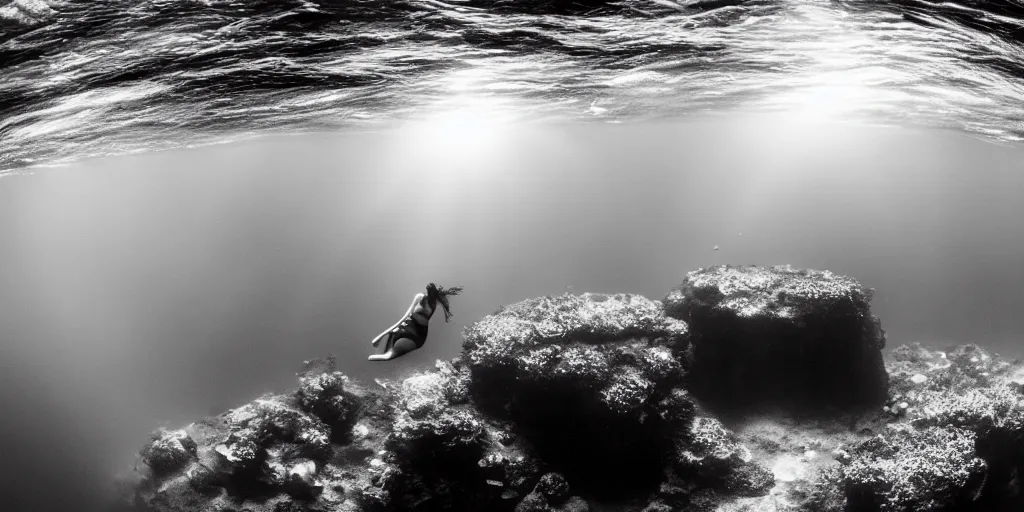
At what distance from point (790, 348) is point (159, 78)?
14028 mm

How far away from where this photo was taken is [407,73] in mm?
9766

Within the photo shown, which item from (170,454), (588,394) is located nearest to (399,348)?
(588,394)

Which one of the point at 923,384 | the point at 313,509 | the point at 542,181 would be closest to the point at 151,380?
the point at 313,509

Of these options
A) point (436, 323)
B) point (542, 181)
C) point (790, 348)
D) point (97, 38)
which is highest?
point (97, 38)

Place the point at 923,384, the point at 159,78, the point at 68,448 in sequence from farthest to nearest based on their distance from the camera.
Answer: the point at 68,448 < the point at 923,384 < the point at 159,78

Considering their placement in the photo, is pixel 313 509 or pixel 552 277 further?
pixel 552 277

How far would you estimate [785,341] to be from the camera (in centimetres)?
1077

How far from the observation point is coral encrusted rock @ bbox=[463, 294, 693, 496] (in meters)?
9.14

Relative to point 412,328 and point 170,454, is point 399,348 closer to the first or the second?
point 412,328

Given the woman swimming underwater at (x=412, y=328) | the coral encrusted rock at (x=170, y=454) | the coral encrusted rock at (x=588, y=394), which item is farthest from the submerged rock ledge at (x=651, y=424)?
the woman swimming underwater at (x=412, y=328)

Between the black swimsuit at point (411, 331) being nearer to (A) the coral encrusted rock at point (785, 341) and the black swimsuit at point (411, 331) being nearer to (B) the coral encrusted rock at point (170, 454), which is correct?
(A) the coral encrusted rock at point (785, 341)

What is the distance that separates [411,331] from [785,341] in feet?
35.1

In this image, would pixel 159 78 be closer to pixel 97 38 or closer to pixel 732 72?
pixel 97 38

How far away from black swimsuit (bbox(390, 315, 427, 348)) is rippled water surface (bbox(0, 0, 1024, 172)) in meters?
4.17
